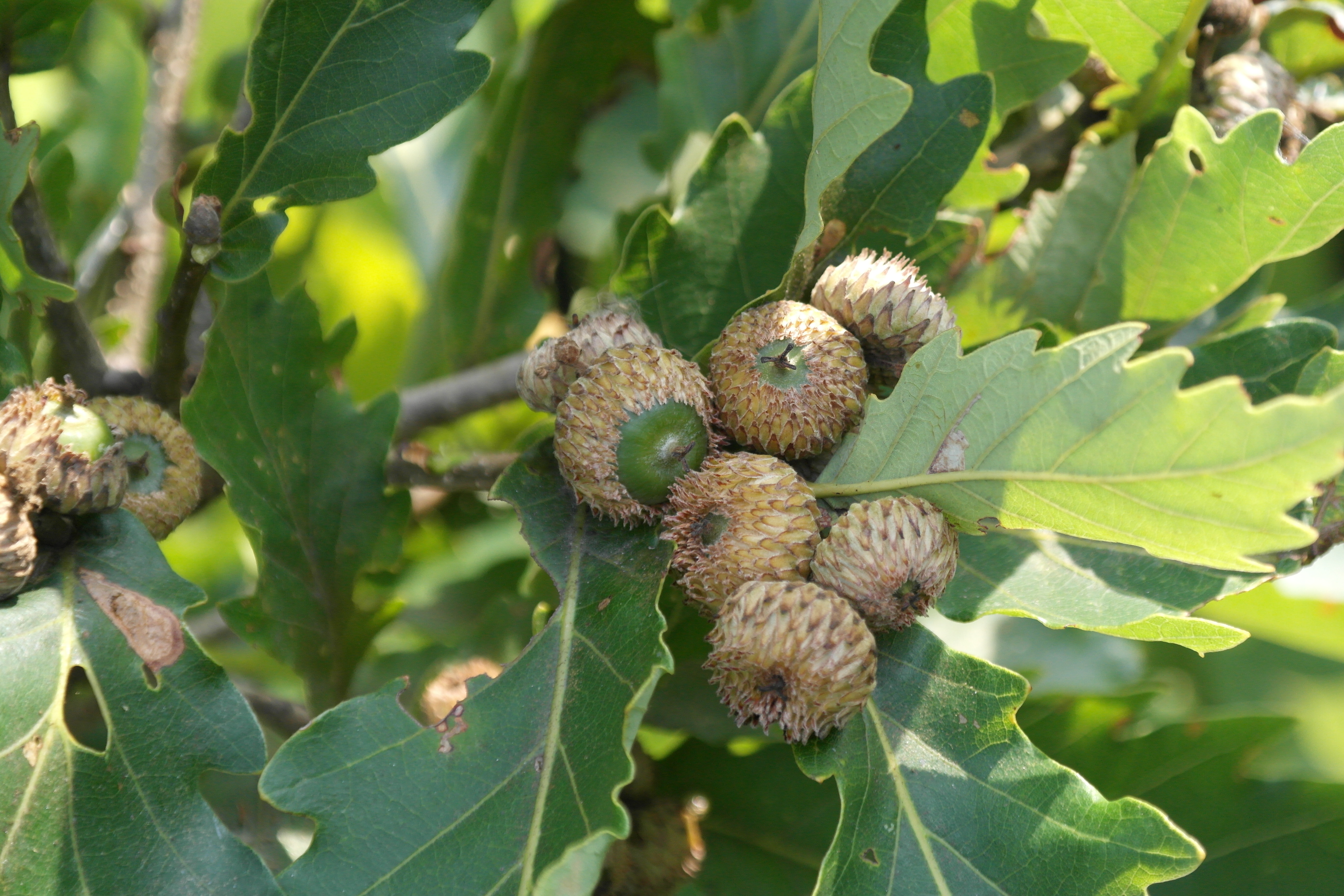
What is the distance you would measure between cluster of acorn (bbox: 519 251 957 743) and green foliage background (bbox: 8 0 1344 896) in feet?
0.21

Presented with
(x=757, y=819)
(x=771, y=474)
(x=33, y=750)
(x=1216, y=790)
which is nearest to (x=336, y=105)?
(x=771, y=474)

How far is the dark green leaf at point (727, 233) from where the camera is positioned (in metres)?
1.49

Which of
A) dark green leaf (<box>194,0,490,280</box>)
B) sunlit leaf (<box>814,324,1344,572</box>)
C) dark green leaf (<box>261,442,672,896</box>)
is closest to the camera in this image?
sunlit leaf (<box>814,324,1344,572</box>)

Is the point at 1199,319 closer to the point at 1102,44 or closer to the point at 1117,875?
the point at 1102,44

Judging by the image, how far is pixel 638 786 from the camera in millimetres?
1849

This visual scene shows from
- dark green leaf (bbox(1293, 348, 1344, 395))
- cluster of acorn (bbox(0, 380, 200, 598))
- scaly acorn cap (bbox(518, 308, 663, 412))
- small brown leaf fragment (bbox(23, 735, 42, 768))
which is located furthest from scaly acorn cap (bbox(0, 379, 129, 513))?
dark green leaf (bbox(1293, 348, 1344, 395))

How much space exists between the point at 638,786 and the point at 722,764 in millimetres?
169

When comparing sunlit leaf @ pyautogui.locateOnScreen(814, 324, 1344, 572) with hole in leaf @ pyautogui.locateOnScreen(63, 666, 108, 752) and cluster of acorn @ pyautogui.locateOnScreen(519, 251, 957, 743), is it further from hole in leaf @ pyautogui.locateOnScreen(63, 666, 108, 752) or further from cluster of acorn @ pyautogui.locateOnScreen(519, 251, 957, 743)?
hole in leaf @ pyautogui.locateOnScreen(63, 666, 108, 752)

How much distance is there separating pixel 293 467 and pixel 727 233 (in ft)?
2.52

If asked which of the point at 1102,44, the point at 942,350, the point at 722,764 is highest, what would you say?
the point at 1102,44

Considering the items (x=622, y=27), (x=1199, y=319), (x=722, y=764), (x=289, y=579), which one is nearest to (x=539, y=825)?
(x=289, y=579)

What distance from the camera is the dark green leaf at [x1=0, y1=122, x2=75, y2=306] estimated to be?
1.25m

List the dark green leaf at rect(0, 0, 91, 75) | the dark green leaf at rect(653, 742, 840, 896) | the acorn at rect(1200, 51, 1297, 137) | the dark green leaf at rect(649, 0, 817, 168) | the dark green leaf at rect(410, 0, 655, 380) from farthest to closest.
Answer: the dark green leaf at rect(410, 0, 655, 380) → the dark green leaf at rect(649, 0, 817, 168) → the dark green leaf at rect(653, 742, 840, 896) → the acorn at rect(1200, 51, 1297, 137) → the dark green leaf at rect(0, 0, 91, 75)

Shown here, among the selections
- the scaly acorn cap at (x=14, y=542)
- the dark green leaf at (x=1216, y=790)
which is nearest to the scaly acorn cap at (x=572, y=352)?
the scaly acorn cap at (x=14, y=542)
